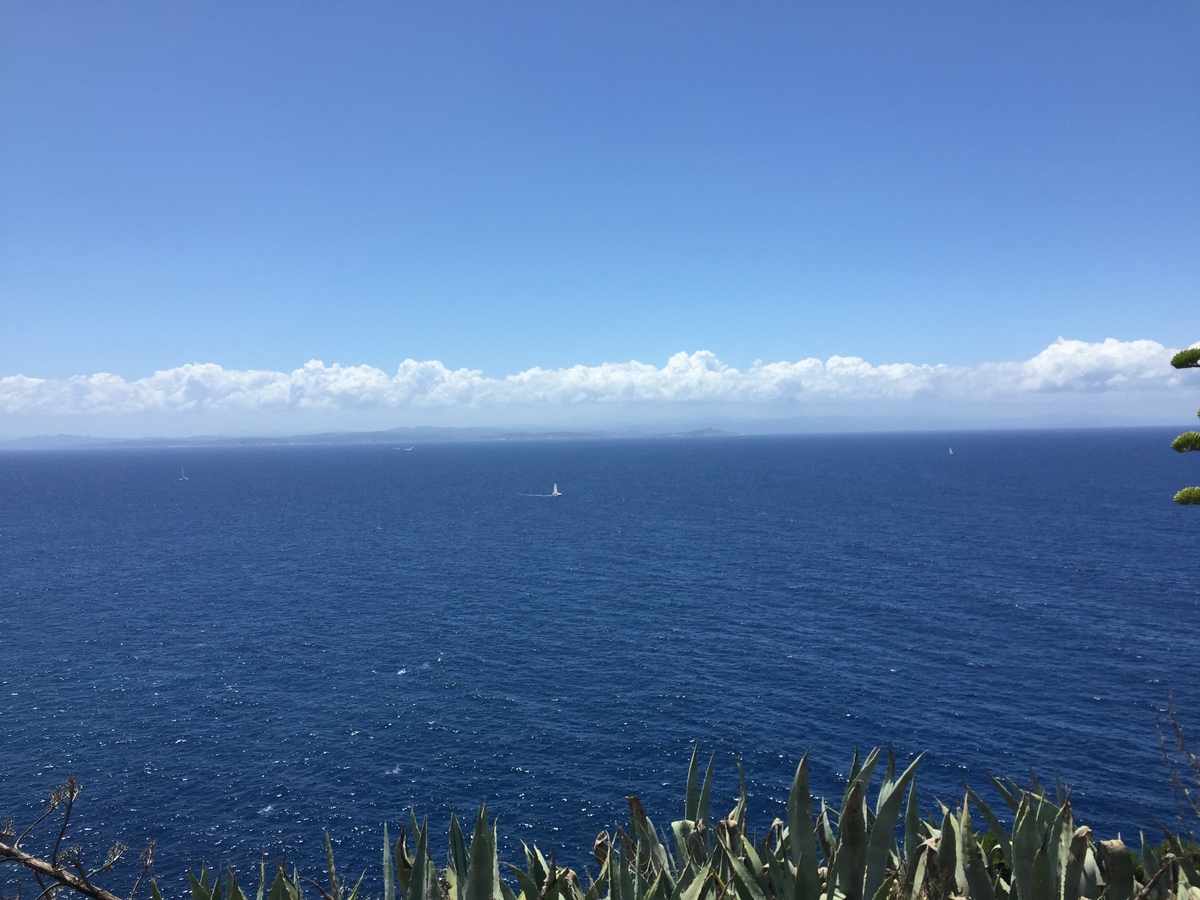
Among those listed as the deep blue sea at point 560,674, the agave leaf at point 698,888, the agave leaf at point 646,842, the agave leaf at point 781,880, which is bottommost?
the deep blue sea at point 560,674

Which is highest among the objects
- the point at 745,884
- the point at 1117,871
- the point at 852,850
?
the point at 852,850

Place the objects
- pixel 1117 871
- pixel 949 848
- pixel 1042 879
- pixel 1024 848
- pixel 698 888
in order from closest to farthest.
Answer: pixel 698 888
pixel 1042 879
pixel 1117 871
pixel 1024 848
pixel 949 848

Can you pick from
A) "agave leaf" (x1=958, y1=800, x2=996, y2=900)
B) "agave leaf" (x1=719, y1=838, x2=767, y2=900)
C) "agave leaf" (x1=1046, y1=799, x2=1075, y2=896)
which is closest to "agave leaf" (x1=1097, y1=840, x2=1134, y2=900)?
"agave leaf" (x1=1046, y1=799, x2=1075, y2=896)

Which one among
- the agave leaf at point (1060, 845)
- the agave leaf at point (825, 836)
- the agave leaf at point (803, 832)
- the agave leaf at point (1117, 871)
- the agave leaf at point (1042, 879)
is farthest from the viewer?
the agave leaf at point (825, 836)

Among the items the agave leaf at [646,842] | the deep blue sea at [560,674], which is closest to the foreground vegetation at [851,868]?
the agave leaf at [646,842]

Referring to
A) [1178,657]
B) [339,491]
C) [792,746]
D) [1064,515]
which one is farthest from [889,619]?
[339,491]

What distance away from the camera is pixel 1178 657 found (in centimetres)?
5206

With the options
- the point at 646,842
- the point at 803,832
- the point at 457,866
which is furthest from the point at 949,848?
the point at 457,866

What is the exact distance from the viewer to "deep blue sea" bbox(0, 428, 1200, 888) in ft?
123

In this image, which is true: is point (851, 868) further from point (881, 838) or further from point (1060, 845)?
point (1060, 845)

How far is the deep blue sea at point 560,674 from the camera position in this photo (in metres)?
37.6

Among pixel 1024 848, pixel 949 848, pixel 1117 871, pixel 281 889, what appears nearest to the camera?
pixel 1117 871

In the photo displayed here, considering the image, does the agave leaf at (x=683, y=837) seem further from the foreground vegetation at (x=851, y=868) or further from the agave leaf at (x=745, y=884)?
the agave leaf at (x=745, y=884)

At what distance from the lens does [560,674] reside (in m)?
53.2
